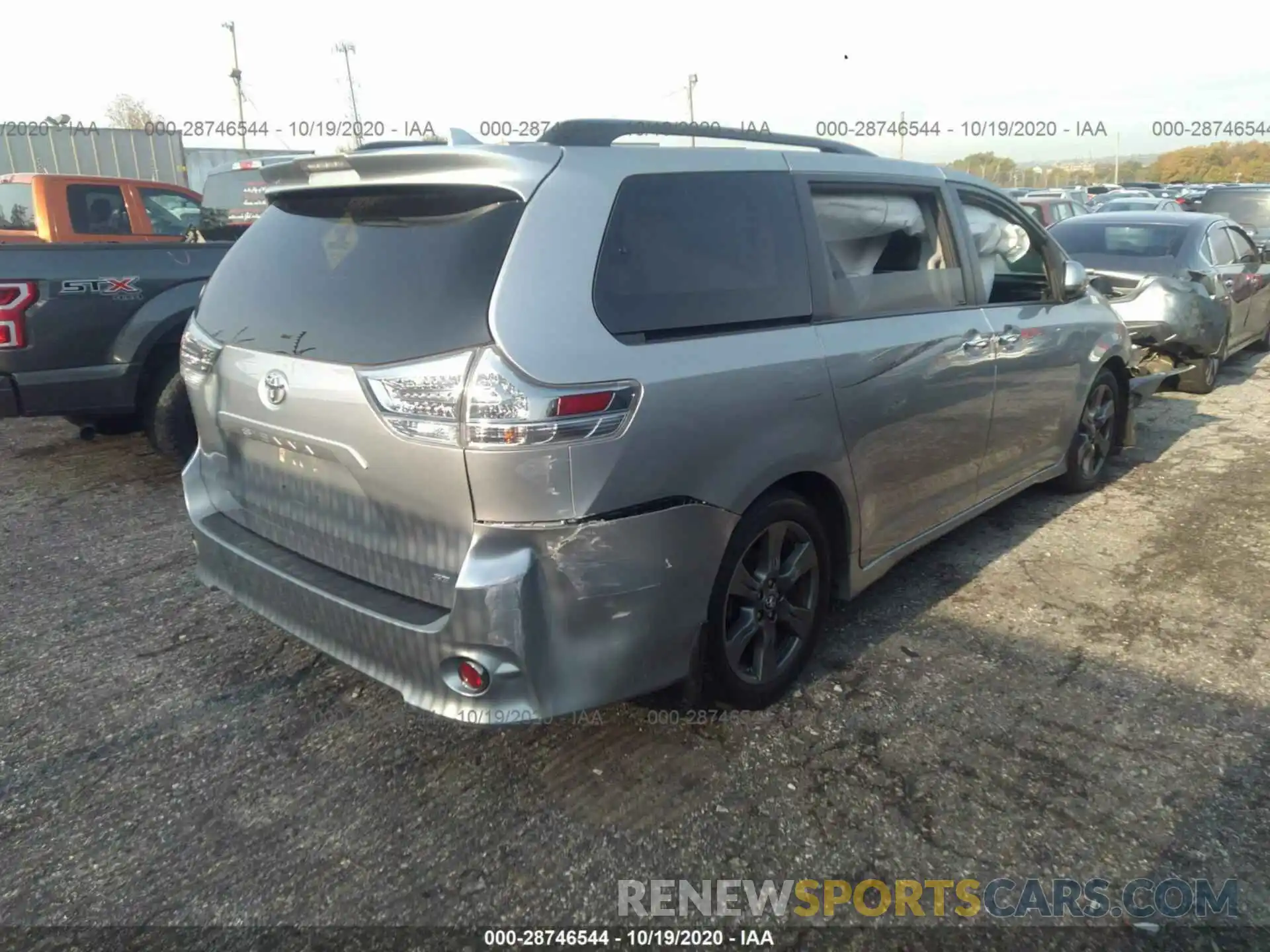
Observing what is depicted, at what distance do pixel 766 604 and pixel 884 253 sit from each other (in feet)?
4.78

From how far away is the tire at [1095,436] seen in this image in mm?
5098

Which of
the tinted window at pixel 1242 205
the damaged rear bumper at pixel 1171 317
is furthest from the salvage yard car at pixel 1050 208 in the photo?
the damaged rear bumper at pixel 1171 317

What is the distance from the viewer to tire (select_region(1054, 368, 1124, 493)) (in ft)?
16.7

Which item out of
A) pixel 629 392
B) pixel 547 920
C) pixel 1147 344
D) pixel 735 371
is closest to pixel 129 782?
pixel 547 920

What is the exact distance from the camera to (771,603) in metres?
3.00

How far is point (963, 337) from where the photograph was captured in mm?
3734

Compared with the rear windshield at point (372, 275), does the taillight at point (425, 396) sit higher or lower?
lower

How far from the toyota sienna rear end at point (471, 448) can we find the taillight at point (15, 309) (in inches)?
109

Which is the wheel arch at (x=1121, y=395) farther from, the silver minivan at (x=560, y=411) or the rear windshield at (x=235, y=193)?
the rear windshield at (x=235, y=193)

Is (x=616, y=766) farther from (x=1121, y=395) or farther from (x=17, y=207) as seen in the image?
(x=17, y=207)

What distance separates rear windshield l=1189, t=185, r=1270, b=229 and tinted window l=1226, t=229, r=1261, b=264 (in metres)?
6.79

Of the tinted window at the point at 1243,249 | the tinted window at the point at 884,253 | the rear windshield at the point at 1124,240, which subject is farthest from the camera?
the tinted window at the point at 1243,249

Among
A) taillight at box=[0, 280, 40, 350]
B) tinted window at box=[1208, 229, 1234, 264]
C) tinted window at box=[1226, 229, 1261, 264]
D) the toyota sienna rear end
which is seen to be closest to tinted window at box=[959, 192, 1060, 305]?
the toyota sienna rear end

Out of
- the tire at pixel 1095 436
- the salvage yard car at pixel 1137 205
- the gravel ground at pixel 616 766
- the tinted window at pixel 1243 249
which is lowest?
the gravel ground at pixel 616 766
